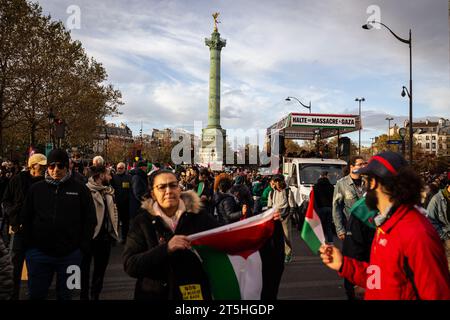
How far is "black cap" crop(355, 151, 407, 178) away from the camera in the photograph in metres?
2.55

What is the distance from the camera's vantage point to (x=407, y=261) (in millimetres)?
2256

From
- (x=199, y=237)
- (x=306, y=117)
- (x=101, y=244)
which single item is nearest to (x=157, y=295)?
(x=199, y=237)

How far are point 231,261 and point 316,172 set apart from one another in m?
11.6

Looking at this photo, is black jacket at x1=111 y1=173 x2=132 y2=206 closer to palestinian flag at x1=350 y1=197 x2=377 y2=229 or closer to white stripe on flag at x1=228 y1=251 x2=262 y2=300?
palestinian flag at x1=350 y1=197 x2=377 y2=229

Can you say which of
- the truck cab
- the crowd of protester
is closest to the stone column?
the truck cab

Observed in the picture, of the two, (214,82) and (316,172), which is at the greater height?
(214,82)

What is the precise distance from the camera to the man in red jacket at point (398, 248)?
2.15m

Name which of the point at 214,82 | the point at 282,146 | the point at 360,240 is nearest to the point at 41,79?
the point at 282,146

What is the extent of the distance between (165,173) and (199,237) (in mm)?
632

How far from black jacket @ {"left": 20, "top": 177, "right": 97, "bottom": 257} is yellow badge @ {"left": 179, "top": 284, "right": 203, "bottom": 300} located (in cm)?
182

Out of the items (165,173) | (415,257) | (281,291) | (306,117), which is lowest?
(281,291)

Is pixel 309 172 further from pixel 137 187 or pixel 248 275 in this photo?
pixel 248 275

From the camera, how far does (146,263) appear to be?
298 cm

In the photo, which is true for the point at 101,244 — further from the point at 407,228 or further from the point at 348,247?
the point at 407,228
